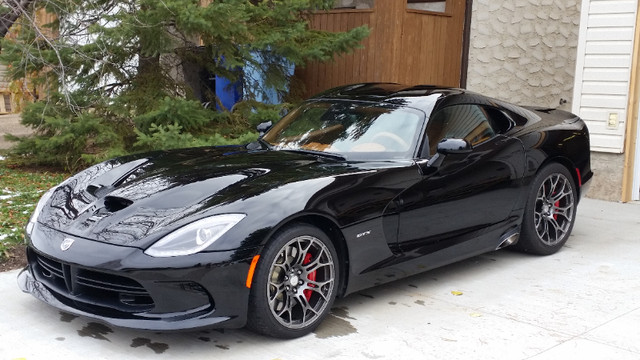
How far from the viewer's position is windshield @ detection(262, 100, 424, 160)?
5.02 m

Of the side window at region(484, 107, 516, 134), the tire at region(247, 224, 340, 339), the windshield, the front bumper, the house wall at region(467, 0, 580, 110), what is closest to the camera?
the front bumper

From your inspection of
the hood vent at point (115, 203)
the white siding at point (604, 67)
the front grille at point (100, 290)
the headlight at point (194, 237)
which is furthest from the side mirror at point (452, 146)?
the white siding at point (604, 67)

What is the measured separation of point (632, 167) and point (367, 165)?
5.08 metres

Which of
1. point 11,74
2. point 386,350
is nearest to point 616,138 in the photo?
point 386,350

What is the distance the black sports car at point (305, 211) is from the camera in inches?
150

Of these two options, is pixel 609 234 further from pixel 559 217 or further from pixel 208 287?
pixel 208 287

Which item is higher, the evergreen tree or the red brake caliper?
the evergreen tree

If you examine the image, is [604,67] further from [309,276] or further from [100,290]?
[100,290]

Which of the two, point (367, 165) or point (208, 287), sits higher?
point (367, 165)

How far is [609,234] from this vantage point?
277 inches

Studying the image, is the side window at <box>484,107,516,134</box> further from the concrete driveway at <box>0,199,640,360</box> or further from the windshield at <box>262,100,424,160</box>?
the concrete driveway at <box>0,199,640,360</box>

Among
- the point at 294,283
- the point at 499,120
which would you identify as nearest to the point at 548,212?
the point at 499,120

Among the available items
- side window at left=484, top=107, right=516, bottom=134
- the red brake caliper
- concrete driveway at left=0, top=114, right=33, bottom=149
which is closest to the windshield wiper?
the red brake caliper

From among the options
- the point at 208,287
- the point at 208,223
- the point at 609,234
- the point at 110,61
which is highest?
the point at 110,61
